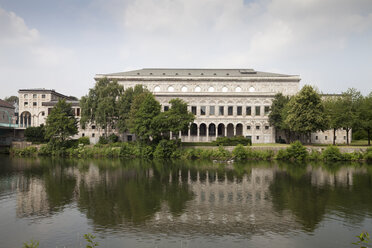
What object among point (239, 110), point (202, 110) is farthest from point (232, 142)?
point (202, 110)

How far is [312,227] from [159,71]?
208ft

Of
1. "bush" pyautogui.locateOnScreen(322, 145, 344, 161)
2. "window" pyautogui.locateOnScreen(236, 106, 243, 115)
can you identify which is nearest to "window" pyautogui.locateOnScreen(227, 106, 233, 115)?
"window" pyautogui.locateOnScreen(236, 106, 243, 115)

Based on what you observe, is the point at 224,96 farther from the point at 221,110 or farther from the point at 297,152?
the point at 297,152

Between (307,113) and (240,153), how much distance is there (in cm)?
1487

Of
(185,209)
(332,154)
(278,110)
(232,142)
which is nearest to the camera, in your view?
(185,209)

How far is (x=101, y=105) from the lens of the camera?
57.6 meters

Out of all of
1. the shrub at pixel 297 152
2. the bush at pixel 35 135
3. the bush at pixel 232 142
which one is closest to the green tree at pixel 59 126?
the bush at pixel 35 135

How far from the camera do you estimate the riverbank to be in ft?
168

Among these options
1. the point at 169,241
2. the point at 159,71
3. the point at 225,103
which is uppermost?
the point at 159,71

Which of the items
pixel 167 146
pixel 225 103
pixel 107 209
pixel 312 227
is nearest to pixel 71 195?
pixel 107 209

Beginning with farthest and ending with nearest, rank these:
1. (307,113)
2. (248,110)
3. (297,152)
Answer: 1. (248,110)
2. (307,113)
3. (297,152)

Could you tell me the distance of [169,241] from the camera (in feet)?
51.6

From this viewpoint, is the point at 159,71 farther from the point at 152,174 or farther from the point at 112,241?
the point at 112,241

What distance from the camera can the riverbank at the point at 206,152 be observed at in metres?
51.3
